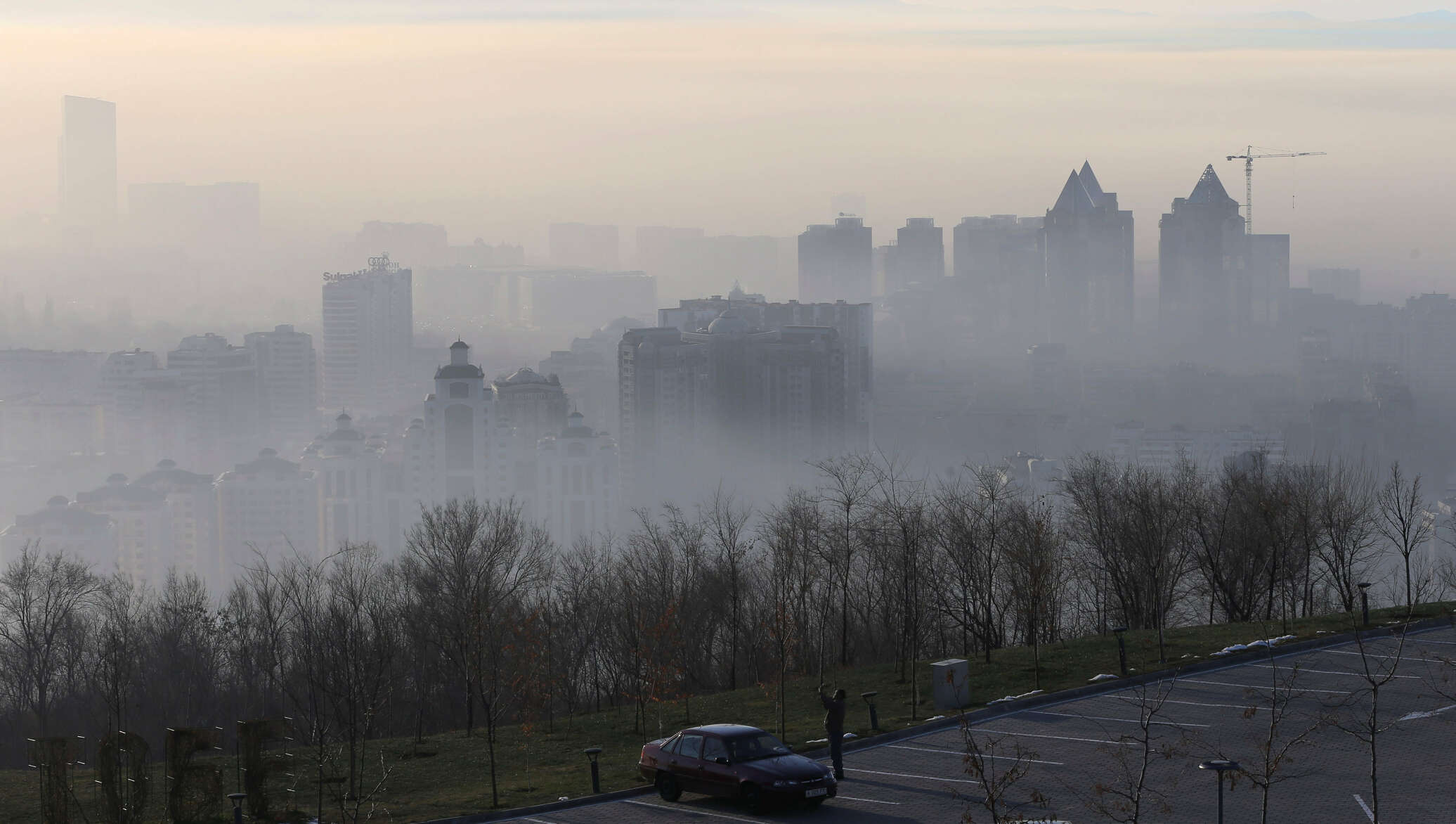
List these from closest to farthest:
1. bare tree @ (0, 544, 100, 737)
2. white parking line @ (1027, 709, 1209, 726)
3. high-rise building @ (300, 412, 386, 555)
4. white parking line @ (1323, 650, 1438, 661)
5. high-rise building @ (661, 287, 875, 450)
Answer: white parking line @ (1027, 709, 1209, 726)
white parking line @ (1323, 650, 1438, 661)
bare tree @ (0, 544, 100, 737)
high-rise building @ (300, 412, 386, 555)
high-rise building @ (661, 287, 875, 450)

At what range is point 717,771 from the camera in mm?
13125

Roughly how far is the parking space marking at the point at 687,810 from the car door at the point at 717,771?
0.19 meters

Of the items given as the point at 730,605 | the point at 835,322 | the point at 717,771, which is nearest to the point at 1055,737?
the point at 717,771

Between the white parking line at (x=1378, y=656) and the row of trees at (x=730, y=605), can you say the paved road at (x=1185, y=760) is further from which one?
the row of trees at (x=730, y=605)

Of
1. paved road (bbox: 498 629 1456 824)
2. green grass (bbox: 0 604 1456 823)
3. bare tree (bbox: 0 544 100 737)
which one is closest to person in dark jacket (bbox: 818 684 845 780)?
paved road (bbox: 498 629 1456 824)

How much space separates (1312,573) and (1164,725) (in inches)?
786

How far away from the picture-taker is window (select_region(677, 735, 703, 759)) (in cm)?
1341

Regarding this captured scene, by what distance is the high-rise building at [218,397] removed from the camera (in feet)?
474

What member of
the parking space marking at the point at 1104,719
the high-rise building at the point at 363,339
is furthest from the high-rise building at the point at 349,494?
the parking space marking at the point at 1104,719

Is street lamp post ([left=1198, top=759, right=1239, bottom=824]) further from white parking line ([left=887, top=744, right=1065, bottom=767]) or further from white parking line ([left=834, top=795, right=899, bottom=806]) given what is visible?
white parking line ([left=834, top=795, right=899, bottom=806])

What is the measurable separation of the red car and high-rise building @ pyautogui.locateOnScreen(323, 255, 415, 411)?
16181 cm

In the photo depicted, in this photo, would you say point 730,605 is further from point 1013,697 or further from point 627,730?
point 1013,697

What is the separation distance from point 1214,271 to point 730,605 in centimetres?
18103

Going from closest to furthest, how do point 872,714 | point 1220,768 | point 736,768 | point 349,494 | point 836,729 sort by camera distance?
point 1220,768 → point 736,768 → point 836,729 → point 872,714 → point 349,494
